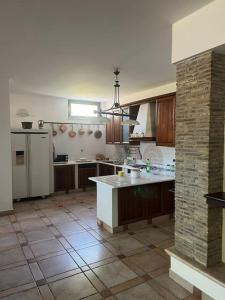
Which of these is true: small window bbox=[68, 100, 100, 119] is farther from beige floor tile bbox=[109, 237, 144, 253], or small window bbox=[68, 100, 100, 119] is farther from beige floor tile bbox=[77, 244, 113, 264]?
beige floor tile bbox=[77, 244, 113, 264]

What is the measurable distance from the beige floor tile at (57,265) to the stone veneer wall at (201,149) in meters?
1.35

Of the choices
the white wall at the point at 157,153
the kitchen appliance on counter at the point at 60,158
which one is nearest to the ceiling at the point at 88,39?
the white wall at the point at 157,153

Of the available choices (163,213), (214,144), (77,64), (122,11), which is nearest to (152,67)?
(77,64)

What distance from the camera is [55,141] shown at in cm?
645

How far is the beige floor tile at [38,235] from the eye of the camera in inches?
135

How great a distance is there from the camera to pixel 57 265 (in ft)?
8.94

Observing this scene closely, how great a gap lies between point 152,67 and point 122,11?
66.5 inches

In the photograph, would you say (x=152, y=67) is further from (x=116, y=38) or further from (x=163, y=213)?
(x=163, y=213)

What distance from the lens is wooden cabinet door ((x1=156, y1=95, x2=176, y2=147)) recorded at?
14.2 ft

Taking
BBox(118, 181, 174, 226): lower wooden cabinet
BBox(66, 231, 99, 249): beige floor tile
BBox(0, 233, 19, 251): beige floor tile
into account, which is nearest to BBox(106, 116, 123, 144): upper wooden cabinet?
BBox(118, 181, 174, 226): lower wooden cabinet

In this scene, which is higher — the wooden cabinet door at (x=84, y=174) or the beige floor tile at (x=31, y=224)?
the wooden cabinet door at (x=84, y=174)

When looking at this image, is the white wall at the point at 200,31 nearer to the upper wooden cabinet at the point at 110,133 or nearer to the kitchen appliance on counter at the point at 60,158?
the upper wooden cabinet at the point at 110,133

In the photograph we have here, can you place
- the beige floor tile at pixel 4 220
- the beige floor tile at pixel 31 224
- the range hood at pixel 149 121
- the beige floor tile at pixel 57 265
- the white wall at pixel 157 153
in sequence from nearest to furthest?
the beige floor tile at pixel 57 265
the beige floor tile at pixel 31 224
the beige floor tile at pixel 4 220
the white wall at pixel 157 153
the range hood at pixel 149 121

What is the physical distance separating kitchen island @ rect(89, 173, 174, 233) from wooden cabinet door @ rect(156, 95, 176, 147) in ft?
2.46
